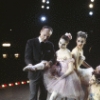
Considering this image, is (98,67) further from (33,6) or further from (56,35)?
(33,6)

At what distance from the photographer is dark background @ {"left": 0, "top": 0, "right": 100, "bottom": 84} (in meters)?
8.23

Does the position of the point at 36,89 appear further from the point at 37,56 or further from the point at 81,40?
the point at 81,40

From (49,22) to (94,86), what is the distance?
2197mm

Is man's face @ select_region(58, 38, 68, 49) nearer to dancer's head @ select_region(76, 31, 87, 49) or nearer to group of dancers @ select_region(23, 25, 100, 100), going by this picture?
group of dancers @ select_region(23, 25, 100, 100)

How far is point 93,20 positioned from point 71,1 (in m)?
0.94

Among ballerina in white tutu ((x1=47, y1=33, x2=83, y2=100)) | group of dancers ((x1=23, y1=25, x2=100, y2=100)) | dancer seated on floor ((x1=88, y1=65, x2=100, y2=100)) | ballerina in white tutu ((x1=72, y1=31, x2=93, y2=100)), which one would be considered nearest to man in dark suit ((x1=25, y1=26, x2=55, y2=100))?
group of dancers ((x1=23, y1=25, x2=100, y2=100))

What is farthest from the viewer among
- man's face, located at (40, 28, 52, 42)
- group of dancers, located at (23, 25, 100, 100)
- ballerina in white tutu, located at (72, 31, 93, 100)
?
ballerina in white tutu, located at (72, 31, 93, 100)

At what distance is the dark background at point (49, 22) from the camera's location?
27.0 feet

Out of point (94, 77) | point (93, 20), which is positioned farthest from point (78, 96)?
point (93, 20)

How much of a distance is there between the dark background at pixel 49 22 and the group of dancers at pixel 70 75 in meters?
0.19

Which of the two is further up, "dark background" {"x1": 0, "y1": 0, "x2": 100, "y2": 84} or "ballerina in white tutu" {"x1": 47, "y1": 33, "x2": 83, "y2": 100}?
"dark background" {"x1": 0, "y1": 0, "x2": 100, "y2": 84}

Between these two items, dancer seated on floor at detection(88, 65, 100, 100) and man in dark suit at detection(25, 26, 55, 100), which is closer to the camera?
man in dark suit at detection(25, 26, 55, 100)

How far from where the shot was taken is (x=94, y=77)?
7715 mm

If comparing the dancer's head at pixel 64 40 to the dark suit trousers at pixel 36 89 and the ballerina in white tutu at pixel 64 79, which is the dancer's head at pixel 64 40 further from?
the dark suit trousers at pixel 36 89
